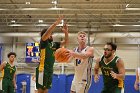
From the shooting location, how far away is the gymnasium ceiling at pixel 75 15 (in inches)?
611

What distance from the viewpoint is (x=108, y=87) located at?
573 cm

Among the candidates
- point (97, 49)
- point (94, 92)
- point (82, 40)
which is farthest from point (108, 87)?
point (97, 49)

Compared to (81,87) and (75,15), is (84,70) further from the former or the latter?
(75,15)

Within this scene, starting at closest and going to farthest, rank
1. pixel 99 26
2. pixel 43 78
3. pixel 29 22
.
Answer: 1. pixel 43 78
2. pixel 29 22
3. pixel 99 26

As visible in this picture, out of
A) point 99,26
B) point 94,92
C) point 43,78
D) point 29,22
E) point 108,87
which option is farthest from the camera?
point 99,26

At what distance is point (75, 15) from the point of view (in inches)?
698

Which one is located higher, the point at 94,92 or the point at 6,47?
the point at 6,47

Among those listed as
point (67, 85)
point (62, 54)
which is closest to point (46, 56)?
point (62, 54)

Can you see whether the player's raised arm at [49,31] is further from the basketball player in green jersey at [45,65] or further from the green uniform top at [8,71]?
the green uniform top at [8,71]

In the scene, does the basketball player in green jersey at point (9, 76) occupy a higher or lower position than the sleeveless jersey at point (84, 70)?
lower

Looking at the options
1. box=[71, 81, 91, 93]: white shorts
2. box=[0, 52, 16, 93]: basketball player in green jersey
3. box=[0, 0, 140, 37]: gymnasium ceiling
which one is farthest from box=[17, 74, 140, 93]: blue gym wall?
box=[71, 81, 91, 93]: white shorts

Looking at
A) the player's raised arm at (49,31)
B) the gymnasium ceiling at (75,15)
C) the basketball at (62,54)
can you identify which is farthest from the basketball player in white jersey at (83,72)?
the gymnasium ceiling at (75,15)

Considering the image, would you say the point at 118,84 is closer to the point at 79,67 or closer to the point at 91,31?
the point at 79,67

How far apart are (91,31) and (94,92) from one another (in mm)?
5861
